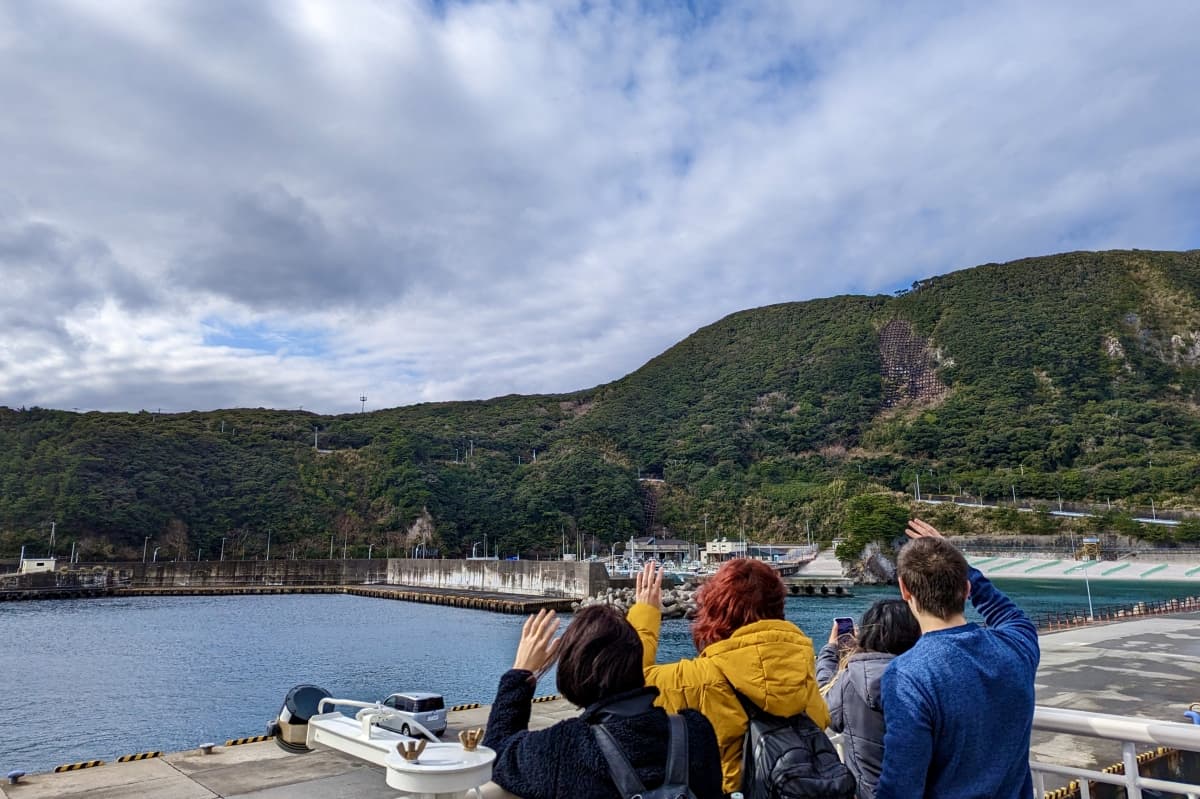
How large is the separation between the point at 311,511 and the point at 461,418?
51.5 meters

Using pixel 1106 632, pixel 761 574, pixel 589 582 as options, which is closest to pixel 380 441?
pixel 589 582

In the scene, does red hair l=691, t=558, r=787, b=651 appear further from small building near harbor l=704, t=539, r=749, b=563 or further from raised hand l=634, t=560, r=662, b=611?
small building near harbor l=704, t=539, r=749, b=563

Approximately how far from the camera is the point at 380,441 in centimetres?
9412

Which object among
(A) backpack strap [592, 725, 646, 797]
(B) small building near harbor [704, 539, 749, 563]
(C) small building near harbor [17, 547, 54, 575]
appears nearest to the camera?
(A) backpack strap [592, 725, 646, 797]

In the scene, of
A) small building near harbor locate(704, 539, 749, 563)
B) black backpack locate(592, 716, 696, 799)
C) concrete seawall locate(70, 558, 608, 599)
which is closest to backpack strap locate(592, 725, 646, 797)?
black backpack locate(592, 716, 696, 799)

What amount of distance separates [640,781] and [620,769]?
56 mm

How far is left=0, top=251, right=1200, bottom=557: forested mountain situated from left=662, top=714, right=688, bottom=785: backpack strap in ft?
261

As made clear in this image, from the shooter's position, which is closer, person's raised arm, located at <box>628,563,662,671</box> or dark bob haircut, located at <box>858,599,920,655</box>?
person's raised arm, located at <box>628,563,662,671</box>

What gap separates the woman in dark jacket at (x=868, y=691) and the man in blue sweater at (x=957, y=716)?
0.28 metres

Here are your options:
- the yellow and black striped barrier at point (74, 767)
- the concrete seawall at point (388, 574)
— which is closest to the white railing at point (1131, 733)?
the yellow and black striped barrier at point (74, 767)

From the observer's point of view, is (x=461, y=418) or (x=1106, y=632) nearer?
(x=1106, y=632)

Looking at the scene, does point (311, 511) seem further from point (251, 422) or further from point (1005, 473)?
point (1005, 473)

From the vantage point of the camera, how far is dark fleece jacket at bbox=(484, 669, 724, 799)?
5.14ft

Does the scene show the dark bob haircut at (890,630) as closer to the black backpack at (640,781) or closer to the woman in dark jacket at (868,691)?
the woman in dark jacket at (868,691)
